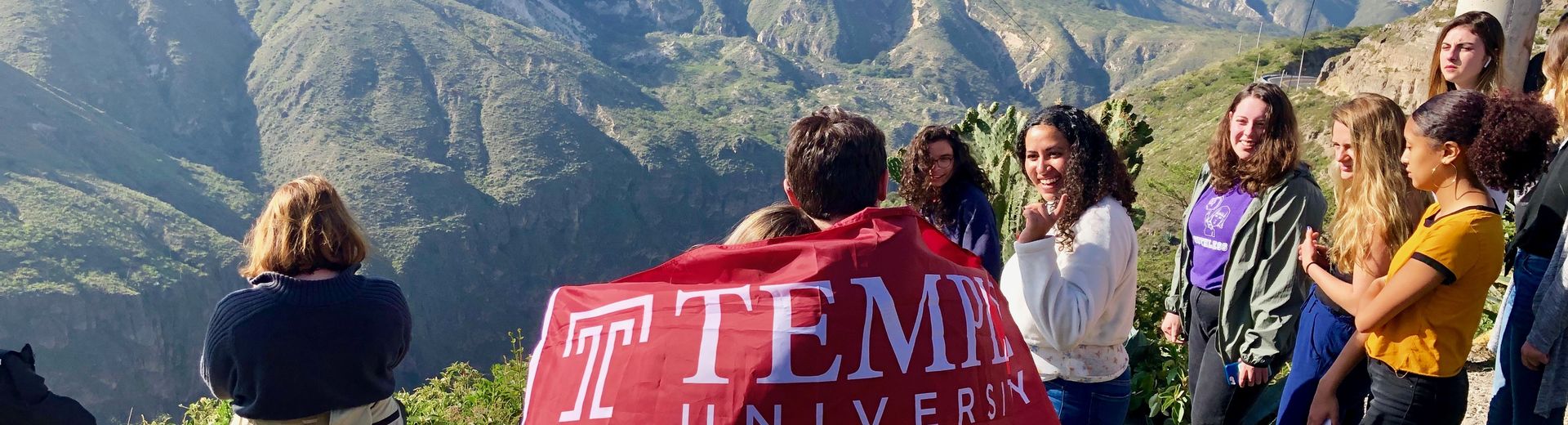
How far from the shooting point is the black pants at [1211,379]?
11.6 feet

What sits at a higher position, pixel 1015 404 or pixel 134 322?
pixel 1015 404

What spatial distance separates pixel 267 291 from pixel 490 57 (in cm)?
11272

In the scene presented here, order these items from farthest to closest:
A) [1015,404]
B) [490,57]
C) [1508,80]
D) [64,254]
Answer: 1. [490,57]
2. [64,254]
3. [1508,80]
4. [1015,404]

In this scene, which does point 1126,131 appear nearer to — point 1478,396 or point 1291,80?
point 1478,396

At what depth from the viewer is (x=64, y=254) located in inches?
2697

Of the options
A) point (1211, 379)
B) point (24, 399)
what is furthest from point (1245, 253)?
point (24, 399)

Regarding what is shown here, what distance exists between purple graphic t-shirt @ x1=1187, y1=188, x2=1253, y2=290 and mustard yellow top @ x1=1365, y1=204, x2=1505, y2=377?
68 centimetres

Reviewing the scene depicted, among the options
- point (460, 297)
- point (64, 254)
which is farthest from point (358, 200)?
point (64, 254)

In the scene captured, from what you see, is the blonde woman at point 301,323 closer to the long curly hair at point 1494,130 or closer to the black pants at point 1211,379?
the black pants at point 1211,379

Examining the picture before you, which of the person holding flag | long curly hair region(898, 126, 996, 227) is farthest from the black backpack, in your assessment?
long curly hair region(898, 126, 996, 227)

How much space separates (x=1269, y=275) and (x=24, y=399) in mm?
3792

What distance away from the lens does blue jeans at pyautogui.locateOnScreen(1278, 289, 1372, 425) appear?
124 inches

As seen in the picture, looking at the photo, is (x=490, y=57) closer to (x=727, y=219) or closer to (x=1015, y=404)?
(x=727, y=219)

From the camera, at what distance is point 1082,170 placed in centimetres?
298
